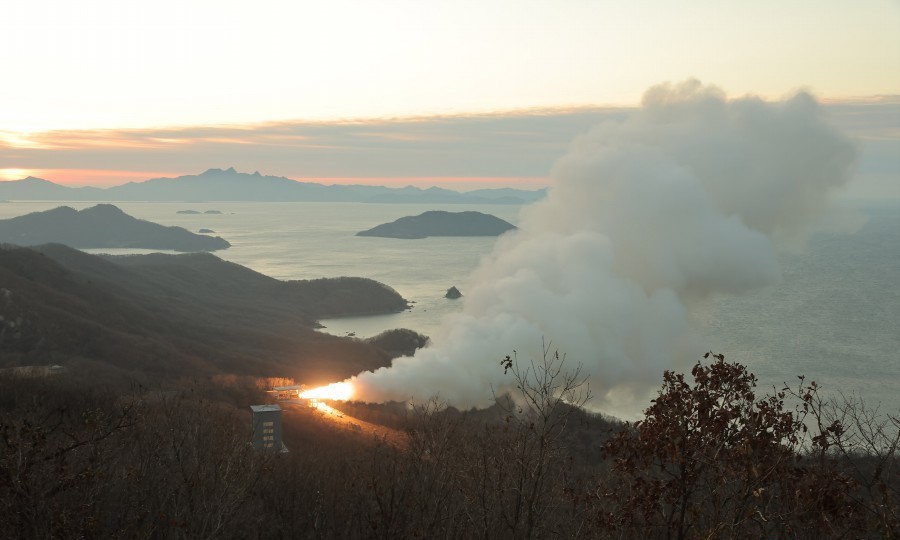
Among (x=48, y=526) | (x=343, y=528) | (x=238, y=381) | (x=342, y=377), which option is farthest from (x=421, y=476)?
(x=342, y=377)

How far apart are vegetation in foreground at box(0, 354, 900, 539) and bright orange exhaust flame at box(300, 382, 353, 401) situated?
13.3 metres

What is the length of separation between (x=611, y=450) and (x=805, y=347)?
94.5 m

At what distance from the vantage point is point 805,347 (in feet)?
310

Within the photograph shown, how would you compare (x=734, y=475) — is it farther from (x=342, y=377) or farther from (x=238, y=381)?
(x=342, y=377)

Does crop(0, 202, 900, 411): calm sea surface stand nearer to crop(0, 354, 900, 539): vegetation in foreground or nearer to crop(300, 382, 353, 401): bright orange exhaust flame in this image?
crop(300, 382, 353, 401): bright orange exhaust flame

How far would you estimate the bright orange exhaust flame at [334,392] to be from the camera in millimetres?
49250

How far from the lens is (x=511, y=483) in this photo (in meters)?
16.7

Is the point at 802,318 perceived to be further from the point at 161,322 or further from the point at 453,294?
the point at 161,322

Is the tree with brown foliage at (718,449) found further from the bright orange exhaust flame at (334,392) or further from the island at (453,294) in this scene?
the island at (453,294)

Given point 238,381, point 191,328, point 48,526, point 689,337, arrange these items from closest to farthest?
point 48,526
point 689,337
point 238,381
point 191,328

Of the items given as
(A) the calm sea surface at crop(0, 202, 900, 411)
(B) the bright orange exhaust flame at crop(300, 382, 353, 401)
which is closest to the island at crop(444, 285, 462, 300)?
(A) the calm sea surface at crop(0, 202, 900, 411)

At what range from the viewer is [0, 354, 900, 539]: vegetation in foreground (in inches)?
418

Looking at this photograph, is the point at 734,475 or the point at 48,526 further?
the point at 48,526

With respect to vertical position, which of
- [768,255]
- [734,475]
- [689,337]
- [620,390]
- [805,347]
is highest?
[734,475]
